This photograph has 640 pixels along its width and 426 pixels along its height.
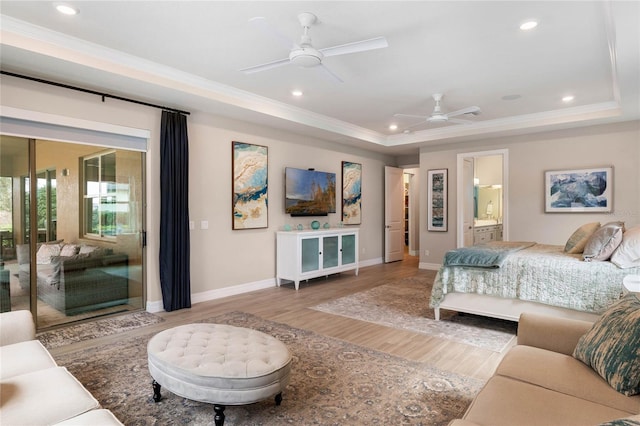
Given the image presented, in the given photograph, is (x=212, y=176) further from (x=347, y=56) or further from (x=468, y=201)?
(x=468, y=201)

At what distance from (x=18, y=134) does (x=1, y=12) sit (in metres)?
1.13

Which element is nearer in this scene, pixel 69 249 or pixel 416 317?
pixel 69 249

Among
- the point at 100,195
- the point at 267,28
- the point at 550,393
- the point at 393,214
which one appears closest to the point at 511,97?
the point at 267,28

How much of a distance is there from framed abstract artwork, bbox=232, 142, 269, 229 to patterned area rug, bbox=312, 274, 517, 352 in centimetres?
175

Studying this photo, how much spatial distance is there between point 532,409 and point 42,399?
2021mm

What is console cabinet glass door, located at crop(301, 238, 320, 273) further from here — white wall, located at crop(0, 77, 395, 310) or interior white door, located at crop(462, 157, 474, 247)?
interior white door, located at crop(462, 157, 474, 247)

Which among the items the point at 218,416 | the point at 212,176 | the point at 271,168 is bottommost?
the point at 218,416

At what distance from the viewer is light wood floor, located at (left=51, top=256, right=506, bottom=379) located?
3.09m

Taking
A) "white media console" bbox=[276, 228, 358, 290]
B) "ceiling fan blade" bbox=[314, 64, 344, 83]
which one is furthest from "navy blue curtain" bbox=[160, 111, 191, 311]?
"ceiling fan blade" bbox=[314, 64, 344, 83]

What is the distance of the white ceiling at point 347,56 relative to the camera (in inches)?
113

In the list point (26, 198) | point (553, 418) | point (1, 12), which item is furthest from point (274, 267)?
point (553, 418)

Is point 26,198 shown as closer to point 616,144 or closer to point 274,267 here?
point 274,267

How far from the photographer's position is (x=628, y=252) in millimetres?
3232

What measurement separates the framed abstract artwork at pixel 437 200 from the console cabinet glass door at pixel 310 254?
9.61 feet
